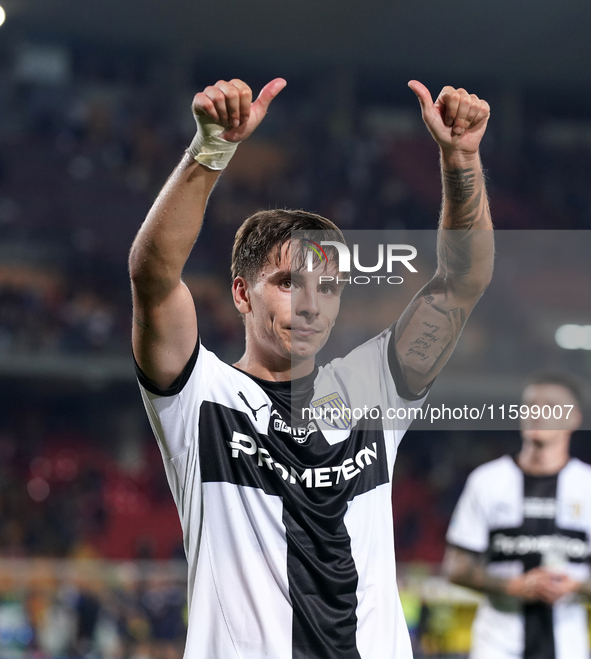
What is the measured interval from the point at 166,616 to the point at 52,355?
6.58 m

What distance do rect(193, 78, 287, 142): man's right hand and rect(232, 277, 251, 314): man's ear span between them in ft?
1.48

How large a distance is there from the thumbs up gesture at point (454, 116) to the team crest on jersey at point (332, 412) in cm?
71

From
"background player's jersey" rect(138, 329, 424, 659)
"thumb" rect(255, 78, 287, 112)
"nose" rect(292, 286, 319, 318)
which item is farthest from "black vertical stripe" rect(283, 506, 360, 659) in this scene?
"thumb" rect(255, 78, 287, 112)

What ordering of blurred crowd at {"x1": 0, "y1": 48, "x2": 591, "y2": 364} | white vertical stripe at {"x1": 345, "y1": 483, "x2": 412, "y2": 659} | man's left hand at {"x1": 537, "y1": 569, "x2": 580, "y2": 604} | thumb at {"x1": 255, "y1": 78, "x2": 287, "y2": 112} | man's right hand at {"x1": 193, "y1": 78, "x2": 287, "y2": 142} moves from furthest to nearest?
blurred crowd at {"x1": 0, "y1": 48, "x2": 591, "y2": 364}
man's left hand at {"x1": 537, "y1": 569, "x2": 580, "y2": 604}
white vertical stripe at {"x1": 345, "y1": 483, "x2": 412, "y2": 659}
thumb at {"x1": 255, "y1": 78, "x2": 287, "y2": 112}
man's right hand at {"x1": 193, "y1": 78, "x2": 287, "y2": 142}

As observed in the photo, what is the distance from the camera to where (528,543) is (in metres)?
3.58

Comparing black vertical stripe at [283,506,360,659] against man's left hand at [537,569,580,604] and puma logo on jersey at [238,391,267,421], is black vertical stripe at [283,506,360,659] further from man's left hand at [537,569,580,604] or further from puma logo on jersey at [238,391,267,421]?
man's left hand at [537,569,580,604]

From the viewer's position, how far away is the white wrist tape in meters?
1.73

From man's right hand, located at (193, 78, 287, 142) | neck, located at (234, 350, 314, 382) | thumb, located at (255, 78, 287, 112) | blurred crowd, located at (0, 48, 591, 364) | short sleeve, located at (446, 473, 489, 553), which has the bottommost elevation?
short sleeve, located at (446, 473, 489, 553)

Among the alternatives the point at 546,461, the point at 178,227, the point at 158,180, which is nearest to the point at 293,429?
the point at 178,227

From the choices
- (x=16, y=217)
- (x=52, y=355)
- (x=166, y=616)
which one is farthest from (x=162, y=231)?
(x=16, y=217)

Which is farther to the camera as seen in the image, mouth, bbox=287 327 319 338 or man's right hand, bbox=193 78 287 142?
mouth, bbox=287 327 319 338

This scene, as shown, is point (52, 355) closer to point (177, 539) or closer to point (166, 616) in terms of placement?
point (177, 539)

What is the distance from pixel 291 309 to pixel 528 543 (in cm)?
218

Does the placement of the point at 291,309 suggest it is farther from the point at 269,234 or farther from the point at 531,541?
the point at 531,541
